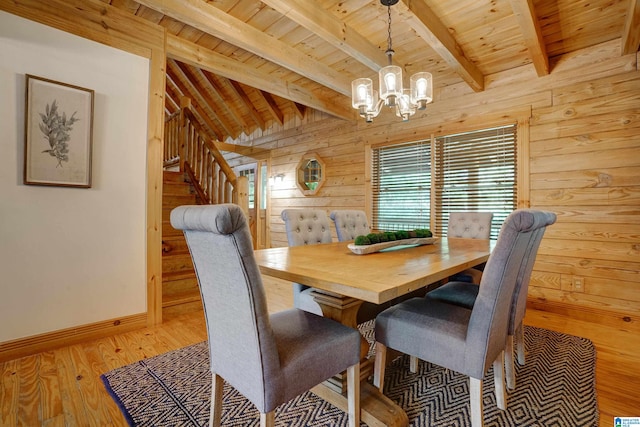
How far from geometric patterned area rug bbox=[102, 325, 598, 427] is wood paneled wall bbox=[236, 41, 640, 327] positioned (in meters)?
1.09

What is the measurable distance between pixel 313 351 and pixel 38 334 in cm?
224

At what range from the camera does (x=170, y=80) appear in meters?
6.31

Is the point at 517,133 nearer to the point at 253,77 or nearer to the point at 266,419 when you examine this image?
the point at 253,77

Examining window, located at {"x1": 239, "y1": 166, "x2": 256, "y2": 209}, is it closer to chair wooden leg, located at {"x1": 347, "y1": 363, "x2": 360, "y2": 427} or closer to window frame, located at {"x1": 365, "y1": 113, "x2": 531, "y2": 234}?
window frame, located at {"x1": 365, "y1": 113, "x2": 531, "y2": 234}

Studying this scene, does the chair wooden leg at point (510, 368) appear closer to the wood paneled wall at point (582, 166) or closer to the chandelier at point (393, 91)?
the chandelier at point (393, 91)

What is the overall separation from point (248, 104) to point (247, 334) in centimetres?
563

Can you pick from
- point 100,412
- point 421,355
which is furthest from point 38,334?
point 421,355

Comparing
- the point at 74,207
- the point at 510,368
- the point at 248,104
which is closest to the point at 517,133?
the point at 510,368

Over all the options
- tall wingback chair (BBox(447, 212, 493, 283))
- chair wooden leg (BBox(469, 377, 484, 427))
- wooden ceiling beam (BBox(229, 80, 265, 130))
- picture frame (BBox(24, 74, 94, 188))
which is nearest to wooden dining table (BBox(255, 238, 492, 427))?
chair wooden leg (BBox(469, 377, 484, 427))

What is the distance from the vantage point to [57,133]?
219 cm

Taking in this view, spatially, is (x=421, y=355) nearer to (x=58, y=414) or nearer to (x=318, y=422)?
(x=318, y=422)

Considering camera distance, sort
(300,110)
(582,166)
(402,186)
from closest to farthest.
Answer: (582,166), (402,186), (300,110)

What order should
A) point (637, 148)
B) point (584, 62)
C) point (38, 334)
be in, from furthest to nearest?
point (584, 62), point (637, 148), point (38, 334)


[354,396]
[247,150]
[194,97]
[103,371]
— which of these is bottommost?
[103,371]
